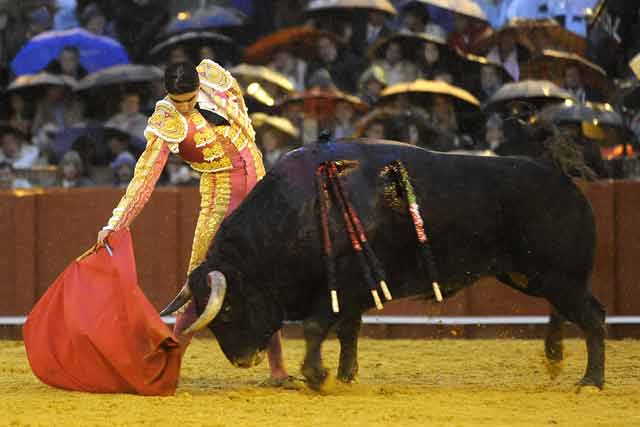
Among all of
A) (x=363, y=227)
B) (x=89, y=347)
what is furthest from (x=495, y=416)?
(x=89, y=347)

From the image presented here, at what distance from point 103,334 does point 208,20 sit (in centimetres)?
521

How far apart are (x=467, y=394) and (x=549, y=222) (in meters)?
0.88

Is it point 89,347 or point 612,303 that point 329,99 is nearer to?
point 612,303

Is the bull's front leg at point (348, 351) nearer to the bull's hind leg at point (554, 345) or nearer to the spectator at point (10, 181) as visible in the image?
the bull's hind leg at point (554, 345)

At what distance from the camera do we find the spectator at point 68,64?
10.2 m

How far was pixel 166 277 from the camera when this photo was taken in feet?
29.4

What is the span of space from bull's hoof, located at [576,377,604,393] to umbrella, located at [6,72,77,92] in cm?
585

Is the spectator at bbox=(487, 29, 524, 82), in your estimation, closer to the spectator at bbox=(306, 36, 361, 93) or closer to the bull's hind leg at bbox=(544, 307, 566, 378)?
the spectator at bbox=(306, 36, 361, 93)

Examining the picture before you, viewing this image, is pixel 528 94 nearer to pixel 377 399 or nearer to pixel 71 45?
pixel 71 45

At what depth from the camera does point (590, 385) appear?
5566 millimetres

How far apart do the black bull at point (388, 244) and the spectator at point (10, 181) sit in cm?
425

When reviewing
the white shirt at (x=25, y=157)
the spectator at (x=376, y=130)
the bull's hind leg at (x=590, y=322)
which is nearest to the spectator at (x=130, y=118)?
the white shirt at (x=25, y=157)

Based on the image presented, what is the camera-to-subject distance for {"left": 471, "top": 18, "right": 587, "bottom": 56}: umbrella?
9.51m

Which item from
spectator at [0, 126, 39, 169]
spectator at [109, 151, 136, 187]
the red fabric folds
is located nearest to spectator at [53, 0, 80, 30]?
spectator at [0, 126, 39, 169]
